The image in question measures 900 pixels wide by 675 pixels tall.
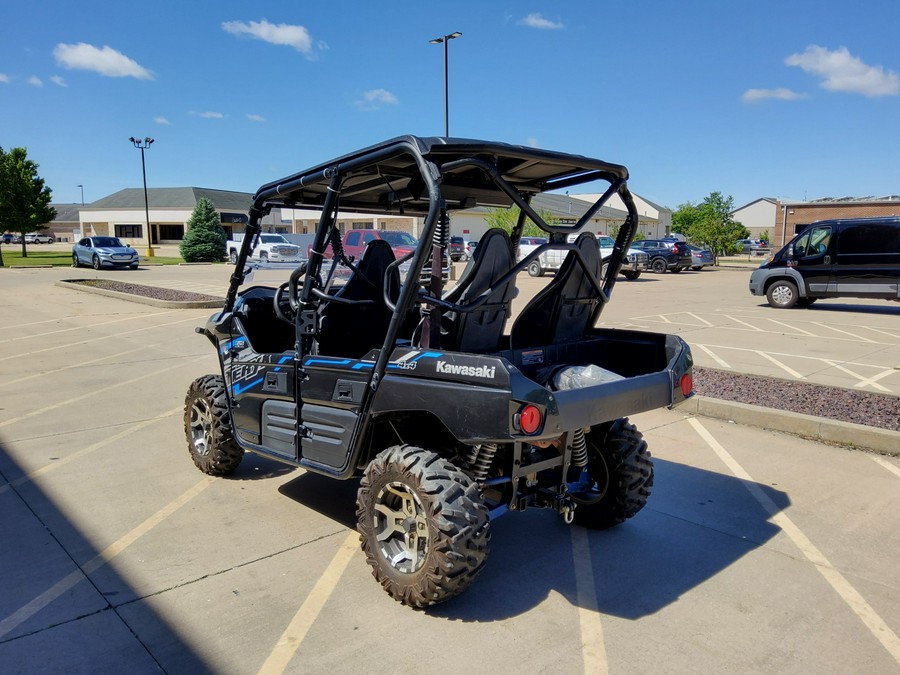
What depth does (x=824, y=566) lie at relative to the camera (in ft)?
12.5

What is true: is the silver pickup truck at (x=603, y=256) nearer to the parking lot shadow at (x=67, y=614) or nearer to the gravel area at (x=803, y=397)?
the gravel area at (x=803, y=397)

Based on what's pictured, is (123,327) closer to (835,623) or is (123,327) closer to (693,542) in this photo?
(693,542)

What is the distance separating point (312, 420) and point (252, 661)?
1.32m

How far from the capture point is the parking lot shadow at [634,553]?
340cm

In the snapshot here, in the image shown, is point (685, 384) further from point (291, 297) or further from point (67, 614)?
point (67, 614)

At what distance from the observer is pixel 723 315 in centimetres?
1545

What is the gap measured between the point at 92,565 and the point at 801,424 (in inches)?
223

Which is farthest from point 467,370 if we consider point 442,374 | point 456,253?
point 456,253

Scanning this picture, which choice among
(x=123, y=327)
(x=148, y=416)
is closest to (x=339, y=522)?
(x=148, y=416)

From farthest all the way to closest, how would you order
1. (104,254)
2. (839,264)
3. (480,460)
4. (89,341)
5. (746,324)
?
(104,254), (839,264), (746,324), (89,341), (480,460)

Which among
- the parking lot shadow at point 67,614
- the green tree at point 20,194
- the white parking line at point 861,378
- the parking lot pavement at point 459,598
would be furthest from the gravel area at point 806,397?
the green tree at point 20,194

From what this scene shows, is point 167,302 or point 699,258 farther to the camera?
point 699,258

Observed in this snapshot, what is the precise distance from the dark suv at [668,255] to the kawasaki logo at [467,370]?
99.5 feet

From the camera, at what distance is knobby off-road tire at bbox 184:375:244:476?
479 centimetres
